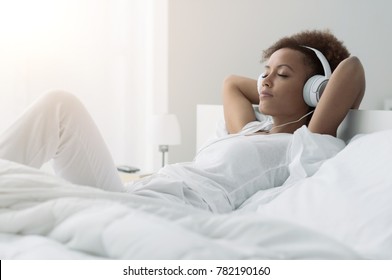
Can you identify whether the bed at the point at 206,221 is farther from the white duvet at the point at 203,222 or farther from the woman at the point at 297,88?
the woman at the point at 297,88

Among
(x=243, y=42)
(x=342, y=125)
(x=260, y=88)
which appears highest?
(x=243, y=42)

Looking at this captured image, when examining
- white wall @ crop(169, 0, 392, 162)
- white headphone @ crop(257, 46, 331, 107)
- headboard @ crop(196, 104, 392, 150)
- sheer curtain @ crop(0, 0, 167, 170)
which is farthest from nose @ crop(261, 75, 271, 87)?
sheer curtain @ crop(0, 0, 167, 170)

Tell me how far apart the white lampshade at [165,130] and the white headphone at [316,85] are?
1237 millimetres

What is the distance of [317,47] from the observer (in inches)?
73.2

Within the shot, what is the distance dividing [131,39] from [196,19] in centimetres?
75

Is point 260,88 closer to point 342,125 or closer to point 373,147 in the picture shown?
point 342,125

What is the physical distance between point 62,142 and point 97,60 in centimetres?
242

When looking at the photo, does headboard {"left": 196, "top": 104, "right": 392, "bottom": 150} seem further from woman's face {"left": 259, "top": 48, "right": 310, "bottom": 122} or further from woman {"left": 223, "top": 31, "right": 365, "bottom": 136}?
woman's face {"left": 259, "top": 48, "right": 310, "bottom": 122}

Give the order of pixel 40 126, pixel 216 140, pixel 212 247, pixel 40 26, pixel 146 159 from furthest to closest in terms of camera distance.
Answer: pixel 146 159, pixel 40 26, pixel 216 140, pixel 40 126, pixel 212 247

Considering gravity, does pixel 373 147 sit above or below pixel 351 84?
below

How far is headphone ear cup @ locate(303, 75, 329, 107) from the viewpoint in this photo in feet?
5.45

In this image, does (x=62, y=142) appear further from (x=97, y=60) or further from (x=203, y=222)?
(x=97, y=60)

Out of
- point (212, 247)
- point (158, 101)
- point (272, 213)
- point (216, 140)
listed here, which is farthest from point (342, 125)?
point (158, 101)
